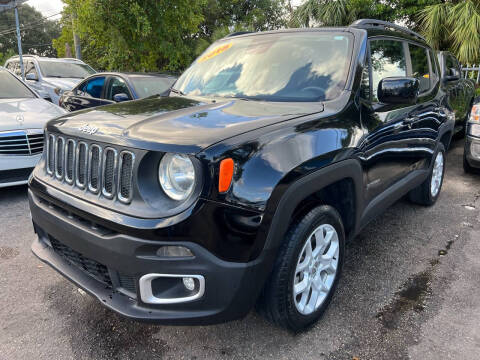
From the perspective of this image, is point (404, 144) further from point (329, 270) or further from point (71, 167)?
point (71, 167)

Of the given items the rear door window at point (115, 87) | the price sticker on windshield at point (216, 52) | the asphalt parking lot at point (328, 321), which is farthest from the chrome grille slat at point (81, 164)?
the rear door window at point (115, 87)

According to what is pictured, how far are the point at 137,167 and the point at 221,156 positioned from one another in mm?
400

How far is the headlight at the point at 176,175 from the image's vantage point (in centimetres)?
176

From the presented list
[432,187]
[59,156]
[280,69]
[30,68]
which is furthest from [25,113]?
[30,68]

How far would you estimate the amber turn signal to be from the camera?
5.65 feet

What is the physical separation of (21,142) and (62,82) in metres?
5.92

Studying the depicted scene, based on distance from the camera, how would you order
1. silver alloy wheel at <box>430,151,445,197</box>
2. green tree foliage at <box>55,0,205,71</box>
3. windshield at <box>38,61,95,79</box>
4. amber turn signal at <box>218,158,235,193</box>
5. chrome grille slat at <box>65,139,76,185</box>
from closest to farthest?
amber turn signal at <box>218,158,235,193</box> → chrome grille slat at <box>65,139,76,185</box> → silver alloy wheel at <box>430,151,445,197</box> → green tree foliage at <box>55,0,205,71</box> → windshield at <box>38,61,95,79</box>

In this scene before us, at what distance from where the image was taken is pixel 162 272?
1.75 m

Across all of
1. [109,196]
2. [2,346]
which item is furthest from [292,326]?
[2,346]

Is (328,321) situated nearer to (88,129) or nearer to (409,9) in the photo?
(88,129)

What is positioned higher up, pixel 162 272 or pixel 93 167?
pixel 93 167

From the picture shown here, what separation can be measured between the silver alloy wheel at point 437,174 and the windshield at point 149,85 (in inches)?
156

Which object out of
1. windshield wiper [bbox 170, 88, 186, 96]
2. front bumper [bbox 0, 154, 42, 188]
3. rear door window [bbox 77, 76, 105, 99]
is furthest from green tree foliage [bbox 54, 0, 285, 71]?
windshield wiper [bbox 170, 88, 186, 96]

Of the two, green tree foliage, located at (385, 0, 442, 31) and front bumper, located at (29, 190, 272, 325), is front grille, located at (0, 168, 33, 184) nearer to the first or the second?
front bumper, located at (29, 190, 272, 325)
